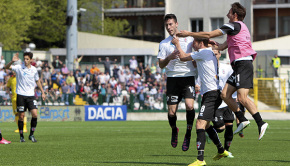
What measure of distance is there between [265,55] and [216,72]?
36042 mm

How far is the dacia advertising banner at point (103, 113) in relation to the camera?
30.6 m

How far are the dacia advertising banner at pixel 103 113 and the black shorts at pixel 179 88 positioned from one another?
1823 cm

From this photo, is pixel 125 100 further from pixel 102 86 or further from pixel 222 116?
pixel 222 116

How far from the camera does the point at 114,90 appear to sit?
32781mm

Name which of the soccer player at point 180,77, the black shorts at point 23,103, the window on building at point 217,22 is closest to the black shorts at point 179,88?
the soccer player at point 180,77

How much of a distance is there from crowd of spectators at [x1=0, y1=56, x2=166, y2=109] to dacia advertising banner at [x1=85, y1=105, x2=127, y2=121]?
1.61ft

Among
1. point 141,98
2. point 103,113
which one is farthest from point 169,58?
point 141,98

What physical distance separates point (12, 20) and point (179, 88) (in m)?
39.8

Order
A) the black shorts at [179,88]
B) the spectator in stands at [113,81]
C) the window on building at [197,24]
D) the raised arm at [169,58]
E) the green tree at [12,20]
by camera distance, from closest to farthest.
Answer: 1. the raised arm at [169,58]
2. the black shorts at [179,88]
3. the spectator in stands at [113,81]
4. the green tree at [12,20]
5. the window on building at [197,24]

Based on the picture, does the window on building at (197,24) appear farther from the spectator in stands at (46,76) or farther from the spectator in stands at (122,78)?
the spectator in stands at (46,76)

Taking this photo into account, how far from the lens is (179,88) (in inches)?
490

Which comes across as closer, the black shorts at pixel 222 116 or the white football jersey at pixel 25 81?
the black shorts at pixel 222 116

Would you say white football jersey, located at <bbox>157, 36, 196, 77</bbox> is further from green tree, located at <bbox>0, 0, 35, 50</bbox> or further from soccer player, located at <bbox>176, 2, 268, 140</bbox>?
green tree, located at <bbox>0, 0, 35, 50</bbox>

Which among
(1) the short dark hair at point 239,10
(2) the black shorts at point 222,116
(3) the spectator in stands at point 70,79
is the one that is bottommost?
(2) the black shorts at point 222,116
